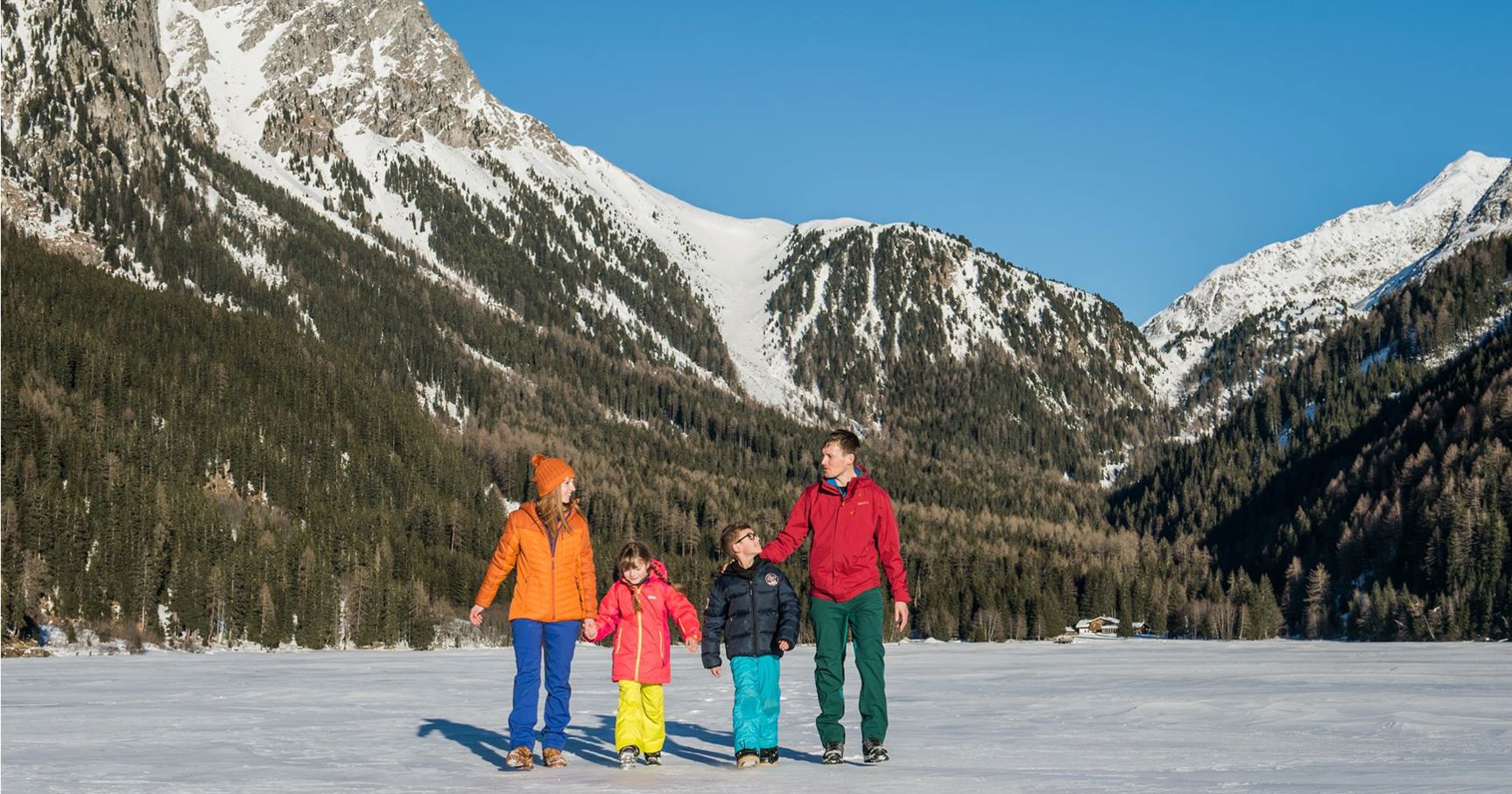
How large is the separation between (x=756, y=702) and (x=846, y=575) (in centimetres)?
189

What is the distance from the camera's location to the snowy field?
1443 centimetres

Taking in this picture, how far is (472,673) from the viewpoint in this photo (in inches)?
1834

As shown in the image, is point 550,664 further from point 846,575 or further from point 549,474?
point 846,575

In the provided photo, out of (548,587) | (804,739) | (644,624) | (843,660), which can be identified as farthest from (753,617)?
(804,739)

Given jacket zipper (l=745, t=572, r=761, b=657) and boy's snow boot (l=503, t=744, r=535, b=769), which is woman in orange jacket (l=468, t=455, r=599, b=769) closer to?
boy's snow boot (l=503, t=744, r=535, b=769)

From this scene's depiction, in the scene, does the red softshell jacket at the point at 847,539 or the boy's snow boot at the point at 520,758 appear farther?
the red softshell jacket at the point at 847,539

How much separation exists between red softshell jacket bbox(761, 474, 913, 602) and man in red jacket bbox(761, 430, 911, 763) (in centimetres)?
1

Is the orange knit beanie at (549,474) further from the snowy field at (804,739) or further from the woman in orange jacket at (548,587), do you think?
the snowy field at (804,739)

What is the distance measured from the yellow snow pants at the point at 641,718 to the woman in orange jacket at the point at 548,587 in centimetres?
75

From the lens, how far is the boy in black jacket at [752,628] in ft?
54.8

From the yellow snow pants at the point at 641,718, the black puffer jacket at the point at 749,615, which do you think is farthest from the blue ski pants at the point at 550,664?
the black puffer jacket at the point at 749,615

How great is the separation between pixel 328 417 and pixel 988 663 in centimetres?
14486

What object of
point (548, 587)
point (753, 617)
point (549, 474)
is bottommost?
point (753, 617)

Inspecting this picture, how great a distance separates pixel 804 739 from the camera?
20.4m
